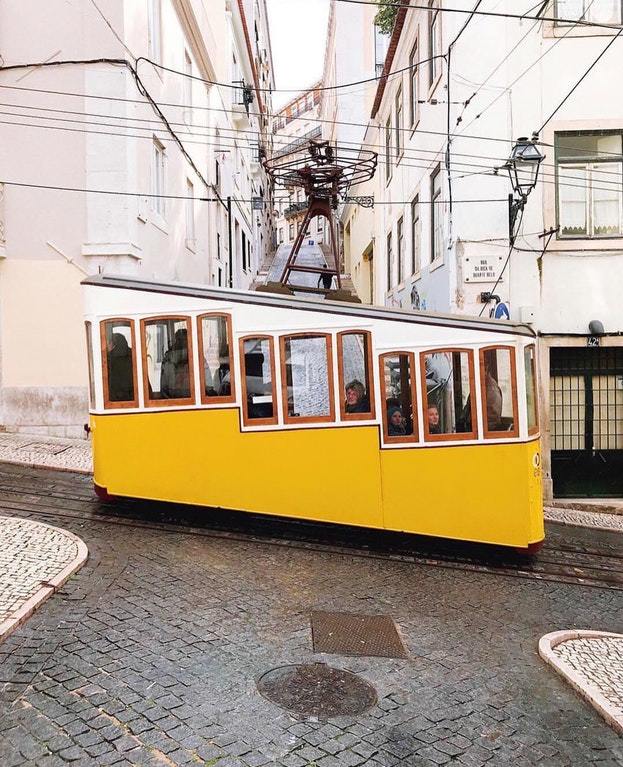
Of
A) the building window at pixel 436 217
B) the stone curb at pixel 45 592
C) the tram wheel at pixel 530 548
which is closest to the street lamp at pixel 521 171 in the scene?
the building window at pixel 436 217

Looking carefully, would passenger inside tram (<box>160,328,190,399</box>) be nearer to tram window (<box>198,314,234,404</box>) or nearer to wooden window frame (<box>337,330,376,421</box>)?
tram window (<box>198,314,234,404</box>)

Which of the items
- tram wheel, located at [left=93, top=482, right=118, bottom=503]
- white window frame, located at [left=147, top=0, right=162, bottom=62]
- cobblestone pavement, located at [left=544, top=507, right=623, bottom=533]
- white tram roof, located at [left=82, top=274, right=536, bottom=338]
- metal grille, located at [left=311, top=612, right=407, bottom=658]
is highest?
white window frame, located at [left=147, top=0, right=162, bottom=62]

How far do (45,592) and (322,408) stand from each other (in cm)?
342

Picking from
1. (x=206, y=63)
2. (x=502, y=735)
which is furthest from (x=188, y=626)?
(x=206, y=63)

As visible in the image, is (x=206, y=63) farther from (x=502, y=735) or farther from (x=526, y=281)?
(x=502, y=735)

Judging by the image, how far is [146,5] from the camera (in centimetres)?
1420

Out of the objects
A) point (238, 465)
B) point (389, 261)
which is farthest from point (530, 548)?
point (389, 261)

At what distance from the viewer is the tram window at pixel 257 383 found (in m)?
7.93

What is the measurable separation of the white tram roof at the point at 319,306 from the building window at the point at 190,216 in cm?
1076

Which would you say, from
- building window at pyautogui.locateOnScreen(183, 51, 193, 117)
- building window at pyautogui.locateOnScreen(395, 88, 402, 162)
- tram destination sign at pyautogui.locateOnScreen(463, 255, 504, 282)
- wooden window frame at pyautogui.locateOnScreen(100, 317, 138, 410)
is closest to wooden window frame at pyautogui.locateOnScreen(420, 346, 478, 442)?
wooden window frame at pyautogui.locateOnScreen(100, 317, 138, 410)

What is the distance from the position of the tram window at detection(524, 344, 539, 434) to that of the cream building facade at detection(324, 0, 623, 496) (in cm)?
362

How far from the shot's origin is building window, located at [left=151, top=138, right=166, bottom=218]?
1495 centimetres

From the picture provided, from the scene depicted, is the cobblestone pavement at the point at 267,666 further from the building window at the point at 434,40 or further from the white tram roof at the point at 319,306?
the building window at the point at 434,40

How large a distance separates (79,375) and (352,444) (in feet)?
23.1
